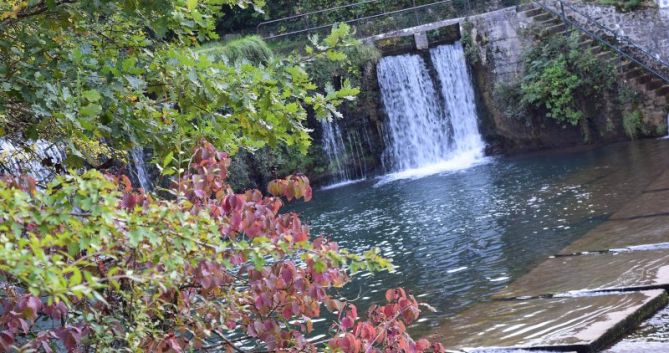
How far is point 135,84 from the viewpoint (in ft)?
15.7

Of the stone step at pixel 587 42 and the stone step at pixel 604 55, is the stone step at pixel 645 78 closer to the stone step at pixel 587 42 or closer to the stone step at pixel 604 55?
the stone step at pixel 604 55

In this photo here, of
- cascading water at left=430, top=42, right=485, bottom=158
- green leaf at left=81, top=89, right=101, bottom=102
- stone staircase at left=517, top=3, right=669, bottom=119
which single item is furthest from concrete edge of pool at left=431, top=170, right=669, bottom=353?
cascading water at left=430, top=42, right=485, bottom=158

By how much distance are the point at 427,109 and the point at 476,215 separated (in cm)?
1035

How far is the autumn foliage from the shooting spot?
10.3 ft

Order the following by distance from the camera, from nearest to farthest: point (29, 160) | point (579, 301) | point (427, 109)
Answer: point (29, 160) → point (579, 301) → point (427, 109)

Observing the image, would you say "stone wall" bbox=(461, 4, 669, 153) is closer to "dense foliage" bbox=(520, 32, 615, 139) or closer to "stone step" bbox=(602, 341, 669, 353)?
"dense foliage" bbox=(520, 32, 615, 139)

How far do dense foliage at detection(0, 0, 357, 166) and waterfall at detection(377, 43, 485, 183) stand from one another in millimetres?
19057

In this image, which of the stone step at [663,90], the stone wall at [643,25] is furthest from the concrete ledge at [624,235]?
the stone wall at [643,25]

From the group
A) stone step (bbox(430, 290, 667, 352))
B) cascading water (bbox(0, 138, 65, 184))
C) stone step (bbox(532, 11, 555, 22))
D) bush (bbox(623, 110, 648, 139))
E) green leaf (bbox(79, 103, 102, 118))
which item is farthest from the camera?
stone step (bbox(532, 11, 555, 22))

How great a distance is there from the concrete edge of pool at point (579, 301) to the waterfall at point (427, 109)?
13.9 metres

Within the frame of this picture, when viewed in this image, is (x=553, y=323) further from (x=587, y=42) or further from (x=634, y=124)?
(x=587, y=42)

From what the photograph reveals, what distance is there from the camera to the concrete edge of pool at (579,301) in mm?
6688

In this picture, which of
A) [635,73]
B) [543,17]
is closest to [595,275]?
[635,73]

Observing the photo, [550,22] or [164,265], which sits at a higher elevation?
[550,22]
